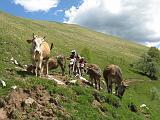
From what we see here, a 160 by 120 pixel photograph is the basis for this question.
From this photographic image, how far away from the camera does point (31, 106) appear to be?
21.7 meters

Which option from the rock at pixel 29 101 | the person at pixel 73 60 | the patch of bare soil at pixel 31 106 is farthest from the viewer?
the person at pixel 73 60

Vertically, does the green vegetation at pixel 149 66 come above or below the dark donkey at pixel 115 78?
below

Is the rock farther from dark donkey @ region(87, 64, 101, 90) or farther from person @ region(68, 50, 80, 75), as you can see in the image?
person @ region(68, 50, 80, 75)

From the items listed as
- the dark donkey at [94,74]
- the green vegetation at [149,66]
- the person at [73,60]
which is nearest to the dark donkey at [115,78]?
the dark donkey at [94,74]

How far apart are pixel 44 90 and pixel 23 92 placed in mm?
1567

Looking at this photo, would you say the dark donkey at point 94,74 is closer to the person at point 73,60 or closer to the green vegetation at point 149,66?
the person at point 73,60

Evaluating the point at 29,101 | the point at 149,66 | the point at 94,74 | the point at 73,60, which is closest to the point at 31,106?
the point at 29,101

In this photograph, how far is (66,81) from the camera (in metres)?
28.5

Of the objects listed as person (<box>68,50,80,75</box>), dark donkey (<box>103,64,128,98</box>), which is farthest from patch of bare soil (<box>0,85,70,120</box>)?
→ person (<box>68,50,80,75</box>)

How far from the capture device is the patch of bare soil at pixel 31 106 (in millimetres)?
20750

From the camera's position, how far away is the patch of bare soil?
817 inches

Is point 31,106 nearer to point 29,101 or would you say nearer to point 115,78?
point 29,101

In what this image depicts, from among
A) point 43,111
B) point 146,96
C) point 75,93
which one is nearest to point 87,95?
point 75,93

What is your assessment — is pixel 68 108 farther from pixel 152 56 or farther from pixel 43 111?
pixel 152 56
